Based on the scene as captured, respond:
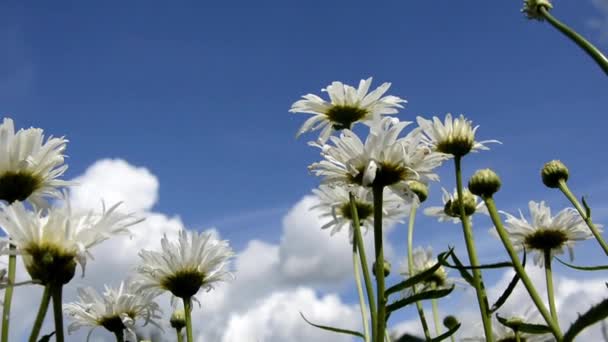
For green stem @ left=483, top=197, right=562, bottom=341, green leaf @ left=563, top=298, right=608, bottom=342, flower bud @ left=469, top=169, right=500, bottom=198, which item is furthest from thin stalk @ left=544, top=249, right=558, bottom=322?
green leaf @ left=563, top=298, right=608, bottom=342

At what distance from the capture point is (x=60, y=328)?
4.30 ft

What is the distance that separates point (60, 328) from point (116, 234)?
256 millimetres

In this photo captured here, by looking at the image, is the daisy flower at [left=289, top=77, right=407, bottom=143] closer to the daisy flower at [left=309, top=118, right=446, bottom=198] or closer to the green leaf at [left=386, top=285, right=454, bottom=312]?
the daisy flower at [left=309, top=118, right=446, bottom=198]

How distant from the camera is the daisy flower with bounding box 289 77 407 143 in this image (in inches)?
104

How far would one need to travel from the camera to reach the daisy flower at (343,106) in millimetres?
2654

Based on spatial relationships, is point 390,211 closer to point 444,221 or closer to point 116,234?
point 444,221

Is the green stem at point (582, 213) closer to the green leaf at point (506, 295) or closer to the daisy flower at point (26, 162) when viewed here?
the green leaf at point (506, 295)

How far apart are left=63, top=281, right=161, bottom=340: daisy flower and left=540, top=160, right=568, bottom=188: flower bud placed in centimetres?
174

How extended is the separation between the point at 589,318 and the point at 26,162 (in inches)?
55.6

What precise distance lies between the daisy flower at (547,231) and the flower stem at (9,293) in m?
2.10

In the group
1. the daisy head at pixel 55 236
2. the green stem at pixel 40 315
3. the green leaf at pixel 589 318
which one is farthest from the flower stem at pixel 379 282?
the green stem at pixel 40 315

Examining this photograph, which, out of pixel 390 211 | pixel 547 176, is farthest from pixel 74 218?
pixel 547 176

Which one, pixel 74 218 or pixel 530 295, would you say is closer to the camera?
pixel 74 218

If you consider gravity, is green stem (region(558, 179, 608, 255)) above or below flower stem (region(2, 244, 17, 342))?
above
